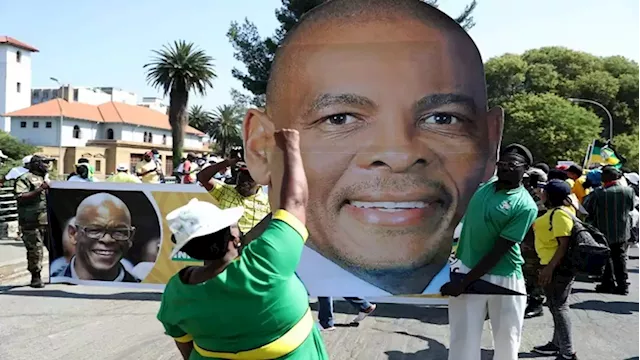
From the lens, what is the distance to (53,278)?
4.40m

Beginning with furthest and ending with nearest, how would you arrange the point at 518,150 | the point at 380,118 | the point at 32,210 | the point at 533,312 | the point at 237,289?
1. the point at 32,210
2. the point at 533,312
3. the point at 518,150
4. the point at 380,118
5. the point at 237,289

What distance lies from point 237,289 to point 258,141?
1.12m

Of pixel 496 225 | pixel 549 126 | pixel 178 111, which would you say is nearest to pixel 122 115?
pixel 178 111

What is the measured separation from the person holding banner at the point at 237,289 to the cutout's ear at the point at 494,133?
4.05ft

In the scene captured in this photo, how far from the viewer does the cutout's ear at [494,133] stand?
306cm

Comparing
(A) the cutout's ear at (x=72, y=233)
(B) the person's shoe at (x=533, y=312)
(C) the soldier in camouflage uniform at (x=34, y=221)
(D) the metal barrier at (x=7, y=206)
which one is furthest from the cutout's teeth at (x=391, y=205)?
(D) the metal barrier at (x=7, y=206)

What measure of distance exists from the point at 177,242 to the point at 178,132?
1448 mm

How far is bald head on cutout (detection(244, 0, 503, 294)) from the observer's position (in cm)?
294

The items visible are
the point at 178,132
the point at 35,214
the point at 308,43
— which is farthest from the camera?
the point at 35,214

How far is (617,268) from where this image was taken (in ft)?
26.6

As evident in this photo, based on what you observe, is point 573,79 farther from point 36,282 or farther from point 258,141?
point 36,282

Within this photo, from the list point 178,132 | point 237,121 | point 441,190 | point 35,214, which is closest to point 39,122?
point 35,214

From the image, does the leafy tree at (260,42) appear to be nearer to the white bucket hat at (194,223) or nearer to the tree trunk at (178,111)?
the tree trunk at (178,111)

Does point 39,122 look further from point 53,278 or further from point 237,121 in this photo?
point 237,121
